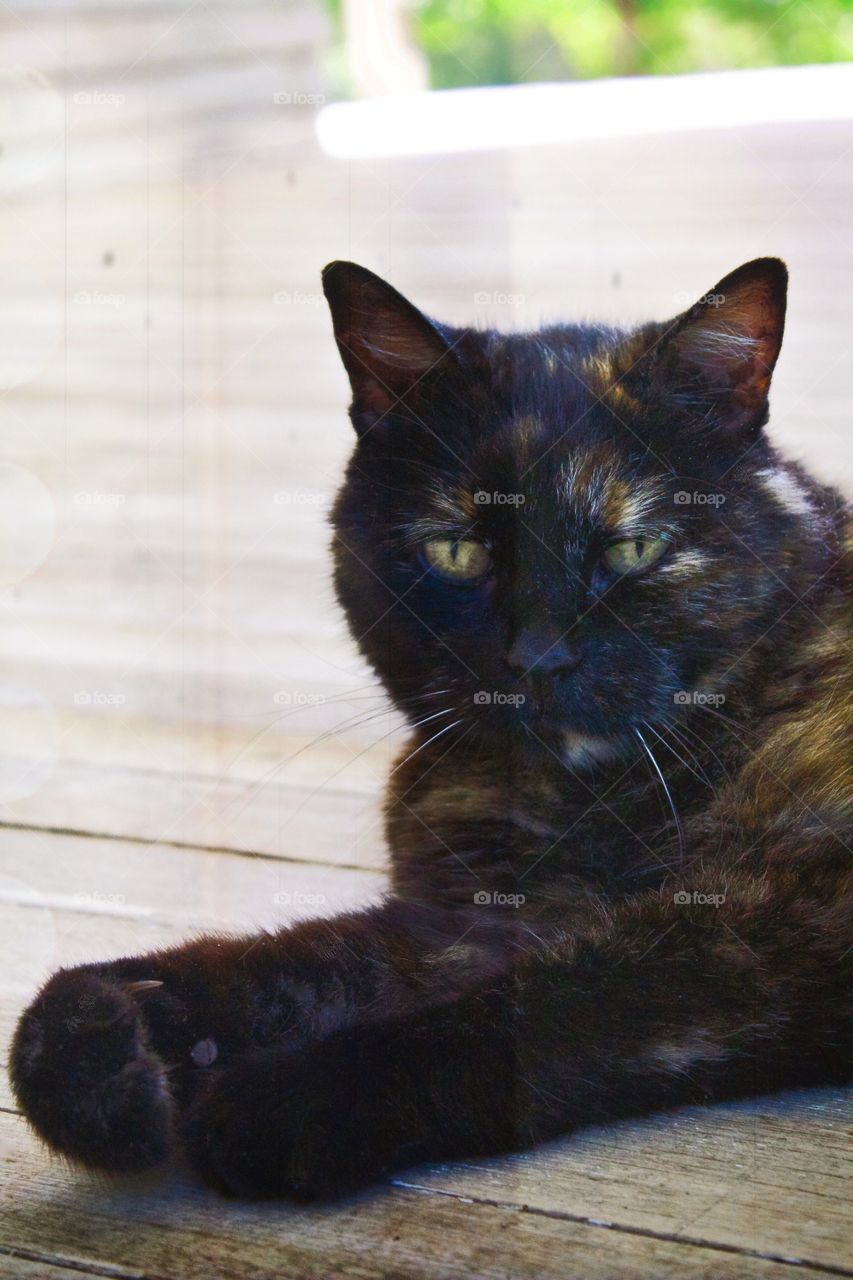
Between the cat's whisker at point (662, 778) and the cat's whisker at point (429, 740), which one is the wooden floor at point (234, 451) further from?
the cat's whisker at point (662, 778)

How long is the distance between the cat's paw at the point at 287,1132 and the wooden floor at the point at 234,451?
25 mm

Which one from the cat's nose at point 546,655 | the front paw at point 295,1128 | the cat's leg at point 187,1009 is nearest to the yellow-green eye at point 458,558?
the cat's nose at point 546,655

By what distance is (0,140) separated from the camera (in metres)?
2.17

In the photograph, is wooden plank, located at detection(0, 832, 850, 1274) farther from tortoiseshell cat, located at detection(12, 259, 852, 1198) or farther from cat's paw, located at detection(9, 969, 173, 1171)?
cat's paw, located at detection(9, 969, 173, 1171)

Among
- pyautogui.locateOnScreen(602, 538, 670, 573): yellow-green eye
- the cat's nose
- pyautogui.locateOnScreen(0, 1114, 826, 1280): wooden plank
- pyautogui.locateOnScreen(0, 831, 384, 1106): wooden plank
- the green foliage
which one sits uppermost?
the green foliage

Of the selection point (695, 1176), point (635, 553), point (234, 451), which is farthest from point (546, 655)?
point (234, 451)

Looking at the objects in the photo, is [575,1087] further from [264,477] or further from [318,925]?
[264,477]

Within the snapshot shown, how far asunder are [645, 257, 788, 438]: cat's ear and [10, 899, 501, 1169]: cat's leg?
68cm

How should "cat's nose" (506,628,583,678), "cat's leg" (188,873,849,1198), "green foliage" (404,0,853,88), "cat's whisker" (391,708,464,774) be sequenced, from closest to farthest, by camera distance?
"cat's leg" (188,873,849,1198), "cat's nose" (506,628,583,678), "cat's whisker" (391,708,464,774), "green foliage" (404,0,853,88)

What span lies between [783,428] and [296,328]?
3.79 feet

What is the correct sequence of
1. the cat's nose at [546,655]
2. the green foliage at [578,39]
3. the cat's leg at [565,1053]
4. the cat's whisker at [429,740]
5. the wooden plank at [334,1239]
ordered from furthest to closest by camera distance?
the green foliage at [578,39] → the cat's whisker at [429,740] → the cat's nose at [546,655] → the cat's leg at [565,1053] → the wooden plank at [334,1239]

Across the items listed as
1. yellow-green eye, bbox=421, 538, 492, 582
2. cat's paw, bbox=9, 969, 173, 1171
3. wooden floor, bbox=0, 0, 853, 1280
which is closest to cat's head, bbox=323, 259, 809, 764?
yellow-green eye, bbox=421, 538, 492, 582

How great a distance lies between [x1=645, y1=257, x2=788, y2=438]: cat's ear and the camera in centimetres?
140

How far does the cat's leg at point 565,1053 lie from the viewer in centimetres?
97
